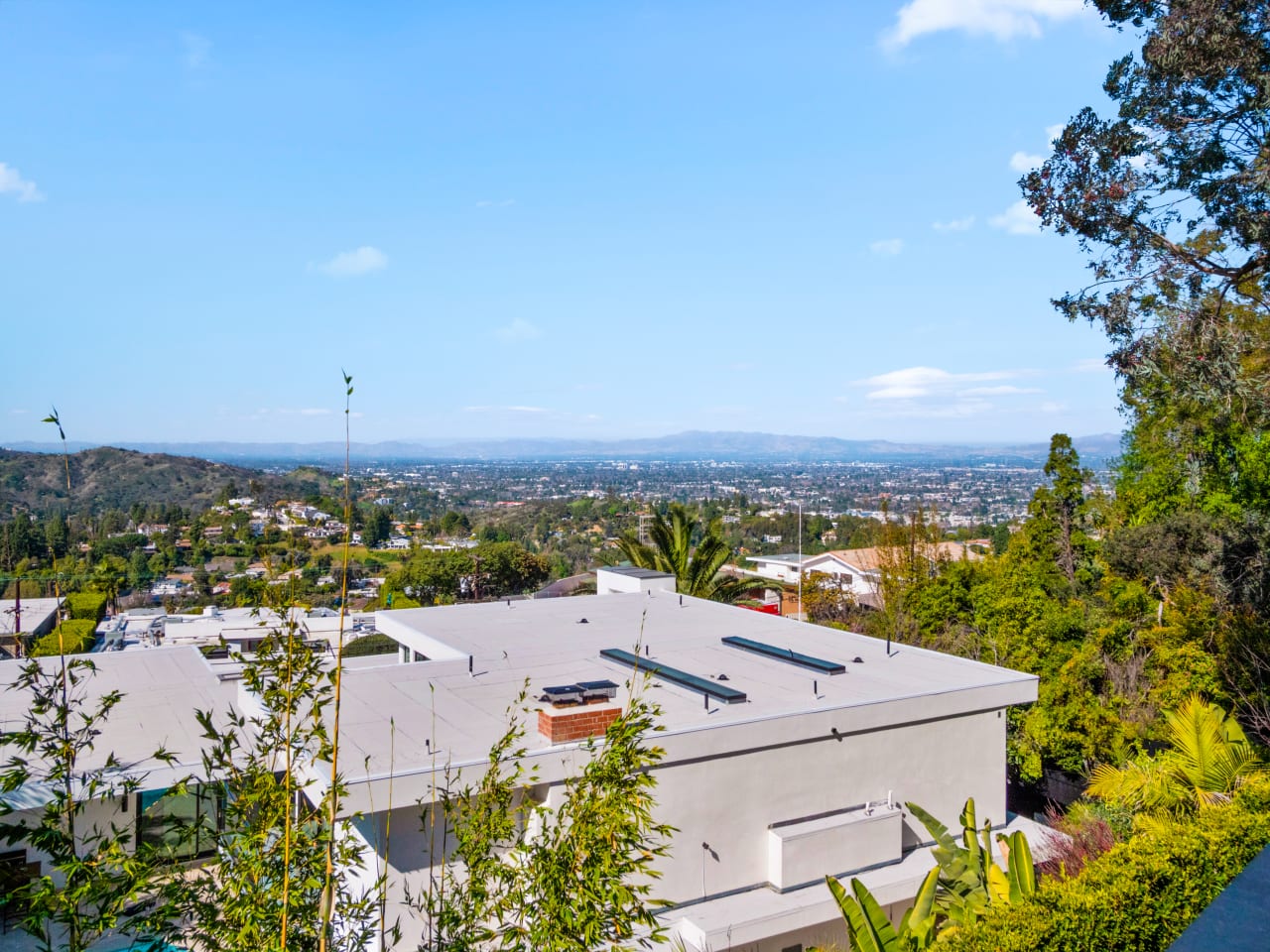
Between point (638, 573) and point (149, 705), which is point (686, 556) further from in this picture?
point (149, 705)

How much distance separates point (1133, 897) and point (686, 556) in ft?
62.5

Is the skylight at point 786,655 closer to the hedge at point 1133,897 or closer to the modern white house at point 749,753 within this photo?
the modern white house at point 749,753

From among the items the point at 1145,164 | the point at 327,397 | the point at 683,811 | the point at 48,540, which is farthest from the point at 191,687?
the point at 1145,164

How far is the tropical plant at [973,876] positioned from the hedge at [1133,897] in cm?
71

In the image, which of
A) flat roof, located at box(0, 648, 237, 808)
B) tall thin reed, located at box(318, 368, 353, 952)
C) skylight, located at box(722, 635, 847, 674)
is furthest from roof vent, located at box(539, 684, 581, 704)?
tall thin reed, located at box(318, 368, 353, 952)

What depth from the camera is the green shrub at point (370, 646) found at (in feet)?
74.5

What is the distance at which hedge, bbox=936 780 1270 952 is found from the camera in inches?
235

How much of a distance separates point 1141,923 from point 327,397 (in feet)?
21.1

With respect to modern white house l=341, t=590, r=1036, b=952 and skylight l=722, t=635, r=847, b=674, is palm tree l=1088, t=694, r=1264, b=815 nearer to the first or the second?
modern white house l=341, t=590, r=1036, b=952

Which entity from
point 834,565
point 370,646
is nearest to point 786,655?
point 370,646

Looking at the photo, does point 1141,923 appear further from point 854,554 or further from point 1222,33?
point 854,554

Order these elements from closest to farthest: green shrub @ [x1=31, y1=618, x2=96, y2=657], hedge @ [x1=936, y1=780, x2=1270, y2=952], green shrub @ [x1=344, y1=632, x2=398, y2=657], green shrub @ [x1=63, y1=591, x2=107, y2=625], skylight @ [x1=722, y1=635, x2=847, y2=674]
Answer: hedge @ [x1=936, y1=780, x2=1270, y2=952]
skylight @ [x1=722, y1=635, x2=847, y2=674]
green shrub @ [x1=31, y1=618, x2=96, y2=657]
green shrub @ [x1=344, y1=632, x2=398, y2=657]
green shrub @ [x1=63, y1=591, x2=107, y2=625]

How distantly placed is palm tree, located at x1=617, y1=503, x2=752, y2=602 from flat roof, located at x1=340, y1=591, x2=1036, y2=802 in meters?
7.55

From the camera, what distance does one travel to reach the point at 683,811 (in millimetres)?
8914
